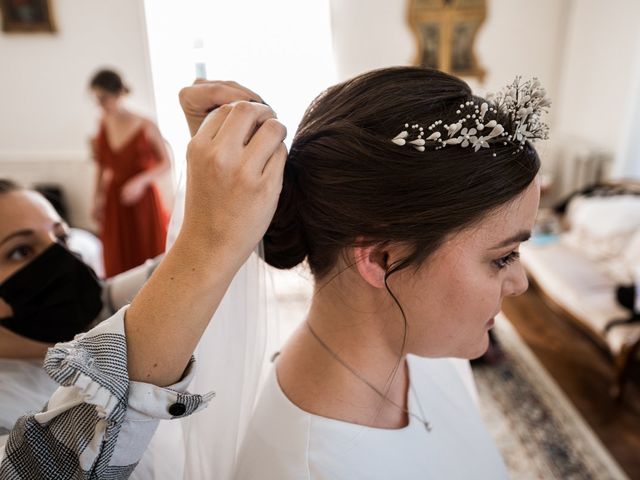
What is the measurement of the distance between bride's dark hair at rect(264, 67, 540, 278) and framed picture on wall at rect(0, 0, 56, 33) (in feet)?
14.5

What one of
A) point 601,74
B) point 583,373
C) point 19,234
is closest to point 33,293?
point 19,234

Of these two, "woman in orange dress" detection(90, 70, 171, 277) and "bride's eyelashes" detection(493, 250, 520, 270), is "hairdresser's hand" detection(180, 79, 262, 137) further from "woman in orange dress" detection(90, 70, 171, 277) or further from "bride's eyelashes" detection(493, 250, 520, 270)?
"woman in orange dress" detection(90, 70, 171, 277)

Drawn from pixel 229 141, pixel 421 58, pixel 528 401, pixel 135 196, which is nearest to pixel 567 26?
pixel 421 58

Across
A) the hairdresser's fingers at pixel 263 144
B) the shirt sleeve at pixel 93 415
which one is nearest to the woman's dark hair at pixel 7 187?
the shirt sleeve at pixel 93 415

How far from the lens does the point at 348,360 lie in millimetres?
831

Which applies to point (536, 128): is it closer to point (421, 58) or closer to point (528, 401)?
point (528, 401)

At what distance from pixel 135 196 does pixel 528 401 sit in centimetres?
260

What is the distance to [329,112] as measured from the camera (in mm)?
755

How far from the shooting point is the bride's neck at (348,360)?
0.80 meters

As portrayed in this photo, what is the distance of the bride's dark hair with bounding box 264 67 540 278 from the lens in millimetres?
679

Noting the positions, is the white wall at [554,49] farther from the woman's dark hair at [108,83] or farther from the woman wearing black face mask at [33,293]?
the woman wearing black face mask at [33,293]

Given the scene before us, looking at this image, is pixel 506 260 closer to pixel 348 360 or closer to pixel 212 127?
pixel 348 360

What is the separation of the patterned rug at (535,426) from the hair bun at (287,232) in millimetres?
1754

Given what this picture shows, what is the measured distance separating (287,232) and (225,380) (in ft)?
0.97
